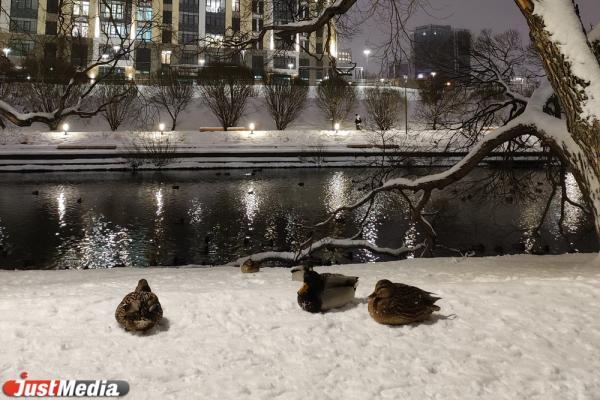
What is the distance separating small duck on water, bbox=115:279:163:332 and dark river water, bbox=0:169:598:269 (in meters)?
9.23

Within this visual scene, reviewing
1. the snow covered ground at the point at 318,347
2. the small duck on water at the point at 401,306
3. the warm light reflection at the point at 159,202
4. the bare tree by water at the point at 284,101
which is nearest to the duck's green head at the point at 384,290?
the small duck on water at the point at 401,306

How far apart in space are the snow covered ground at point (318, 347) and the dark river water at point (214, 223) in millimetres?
8446

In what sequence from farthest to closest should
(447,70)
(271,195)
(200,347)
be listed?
(271,195) < (447,70) < (200,347)

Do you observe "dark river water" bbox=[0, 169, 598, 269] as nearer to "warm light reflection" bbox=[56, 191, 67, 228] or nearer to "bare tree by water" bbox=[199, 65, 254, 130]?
"warm light reflection" bbox=[56, 191, 67, 228]

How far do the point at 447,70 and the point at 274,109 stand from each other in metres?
40.0

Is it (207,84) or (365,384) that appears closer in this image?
(365,384)

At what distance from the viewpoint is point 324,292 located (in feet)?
13.9

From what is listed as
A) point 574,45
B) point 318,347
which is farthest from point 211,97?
point 318,347

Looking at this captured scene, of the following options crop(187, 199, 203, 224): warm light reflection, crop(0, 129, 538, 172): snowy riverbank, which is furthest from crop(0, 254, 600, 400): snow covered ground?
crop(0, 129, 538, 172): snowy riverbank

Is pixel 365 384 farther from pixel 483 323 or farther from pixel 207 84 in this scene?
pixel 207 84

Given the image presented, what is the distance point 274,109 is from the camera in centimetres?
4950

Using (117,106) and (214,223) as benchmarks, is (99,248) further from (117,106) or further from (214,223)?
(117,106)

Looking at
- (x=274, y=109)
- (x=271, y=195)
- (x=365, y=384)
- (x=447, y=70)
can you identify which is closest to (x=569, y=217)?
(x=447, y=70)

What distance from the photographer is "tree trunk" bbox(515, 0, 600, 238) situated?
5.15 m
